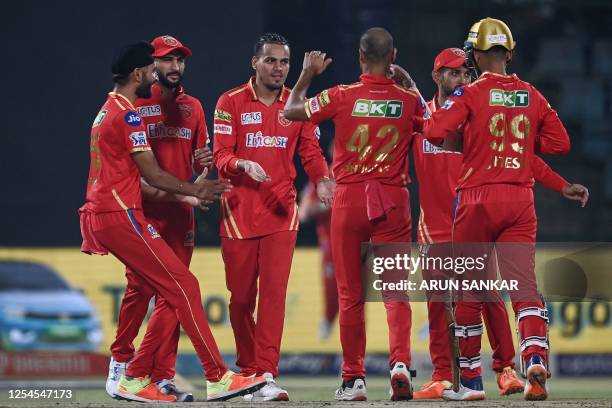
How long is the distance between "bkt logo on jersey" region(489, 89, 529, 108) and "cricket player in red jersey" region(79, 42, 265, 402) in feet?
4.70

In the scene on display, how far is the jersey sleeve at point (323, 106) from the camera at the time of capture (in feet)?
22.4

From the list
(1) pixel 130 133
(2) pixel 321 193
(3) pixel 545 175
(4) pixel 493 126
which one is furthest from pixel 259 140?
(3) pixel 545 175

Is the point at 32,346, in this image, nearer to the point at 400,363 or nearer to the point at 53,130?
the point at 53,130

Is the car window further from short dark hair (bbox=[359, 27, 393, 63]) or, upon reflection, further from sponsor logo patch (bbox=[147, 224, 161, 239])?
short dark hair (bbox=[359, 27, 393, 63])

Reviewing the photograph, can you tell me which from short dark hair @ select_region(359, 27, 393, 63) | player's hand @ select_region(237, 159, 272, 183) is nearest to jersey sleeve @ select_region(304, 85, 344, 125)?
short dark hair @ select_region(359, 27, 393, 63)

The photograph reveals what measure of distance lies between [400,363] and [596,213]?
7.70m

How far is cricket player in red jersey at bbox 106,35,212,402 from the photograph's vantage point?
24.2ft

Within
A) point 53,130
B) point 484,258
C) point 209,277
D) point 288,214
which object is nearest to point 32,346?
point 209,277

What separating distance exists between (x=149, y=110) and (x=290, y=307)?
527 centimetres

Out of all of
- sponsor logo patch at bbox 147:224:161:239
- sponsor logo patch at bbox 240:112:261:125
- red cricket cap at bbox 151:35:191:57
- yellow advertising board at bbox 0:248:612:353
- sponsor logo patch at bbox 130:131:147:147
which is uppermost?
red cricket cap at bbox 151:35:191:57

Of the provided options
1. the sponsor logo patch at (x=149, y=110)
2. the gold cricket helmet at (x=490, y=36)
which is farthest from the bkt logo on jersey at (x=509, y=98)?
the sponsor logo patch at (x=149, y=110)

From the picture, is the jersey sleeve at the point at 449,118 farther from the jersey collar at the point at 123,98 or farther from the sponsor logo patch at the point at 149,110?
the sponsor logo patch at the point at 149,110

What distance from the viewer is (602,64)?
14711 millimetres

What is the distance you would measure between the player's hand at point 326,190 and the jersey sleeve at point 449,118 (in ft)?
2.61
